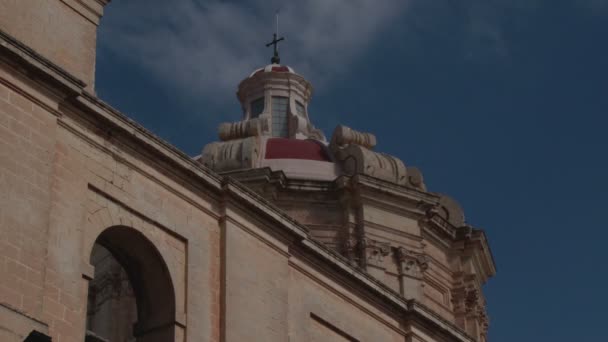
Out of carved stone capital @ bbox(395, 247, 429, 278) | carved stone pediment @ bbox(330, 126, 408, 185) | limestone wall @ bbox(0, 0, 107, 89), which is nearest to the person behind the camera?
limestone wall @ bbox(0, 0, 107, 89)

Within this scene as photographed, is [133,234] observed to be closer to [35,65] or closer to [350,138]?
[35,65]

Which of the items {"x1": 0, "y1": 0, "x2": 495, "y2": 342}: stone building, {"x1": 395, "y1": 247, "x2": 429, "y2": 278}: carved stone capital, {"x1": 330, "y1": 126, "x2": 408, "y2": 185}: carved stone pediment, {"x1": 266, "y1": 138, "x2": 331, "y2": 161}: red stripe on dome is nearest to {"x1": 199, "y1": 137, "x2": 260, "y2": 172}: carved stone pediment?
{"x1": 266, "y1": 138, "x2": 331, "y2": 161}: red stripe on dome

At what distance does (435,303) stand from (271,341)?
16.6 metres

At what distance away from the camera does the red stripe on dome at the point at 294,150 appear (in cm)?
3734

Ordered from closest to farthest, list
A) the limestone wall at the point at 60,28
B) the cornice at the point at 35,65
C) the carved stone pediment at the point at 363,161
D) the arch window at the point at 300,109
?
the cornice at the point at 35,65 < the limestone wall at the point at 60,28 < the carved stone pediment at the point at 363,161 < the arch window at the point at 300,109

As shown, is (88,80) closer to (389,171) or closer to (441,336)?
(441,336)

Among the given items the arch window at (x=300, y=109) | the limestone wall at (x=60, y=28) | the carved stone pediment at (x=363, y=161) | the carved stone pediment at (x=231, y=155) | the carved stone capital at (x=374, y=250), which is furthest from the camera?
the arch window at (x=300, y=109)

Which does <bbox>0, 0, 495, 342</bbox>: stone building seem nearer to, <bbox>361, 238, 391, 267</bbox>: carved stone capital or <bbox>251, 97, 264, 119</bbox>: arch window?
<bbox>361, 238, 391, 267</bbox>: carved stone capital

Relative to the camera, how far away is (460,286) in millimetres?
38438

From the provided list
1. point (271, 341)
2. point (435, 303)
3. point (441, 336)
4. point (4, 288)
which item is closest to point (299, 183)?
point (435, 303)

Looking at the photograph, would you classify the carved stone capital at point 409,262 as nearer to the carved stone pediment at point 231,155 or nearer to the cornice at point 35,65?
the carved stone pediment at point 231,155

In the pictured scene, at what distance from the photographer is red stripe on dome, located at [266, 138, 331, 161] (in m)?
37.3

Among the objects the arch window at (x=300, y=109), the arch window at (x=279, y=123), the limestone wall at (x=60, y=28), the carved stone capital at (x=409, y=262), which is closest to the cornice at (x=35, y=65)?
the limestone wall at (x=60, y=28)

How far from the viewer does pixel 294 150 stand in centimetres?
3766
